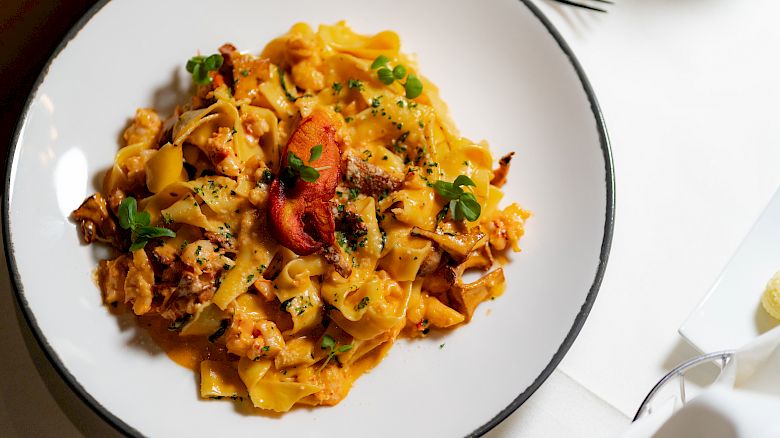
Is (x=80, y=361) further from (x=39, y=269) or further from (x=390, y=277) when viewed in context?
(x=390, y=277)

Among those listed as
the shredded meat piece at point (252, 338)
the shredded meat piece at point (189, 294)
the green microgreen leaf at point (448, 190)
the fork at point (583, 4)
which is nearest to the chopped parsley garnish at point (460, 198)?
the green microgreen leaf at point (448, 190)

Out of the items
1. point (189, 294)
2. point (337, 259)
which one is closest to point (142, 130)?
point (189, 294)

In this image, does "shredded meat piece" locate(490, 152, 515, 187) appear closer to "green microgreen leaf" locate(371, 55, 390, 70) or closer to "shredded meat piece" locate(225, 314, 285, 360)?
"green microgreen leaf" locate(371, 55, 390, 70)

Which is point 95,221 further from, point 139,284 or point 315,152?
point 315,152

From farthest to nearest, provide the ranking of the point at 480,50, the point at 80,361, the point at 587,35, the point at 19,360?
the point at 587,35, the point at 480,50, the point at 19,360, the point at 80,361

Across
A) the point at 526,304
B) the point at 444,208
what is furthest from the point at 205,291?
the point at 526,304

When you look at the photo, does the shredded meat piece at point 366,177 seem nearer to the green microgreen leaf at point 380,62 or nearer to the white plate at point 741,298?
the green microgreen leaf at point 380,62

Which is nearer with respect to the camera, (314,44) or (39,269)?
(39,269)
